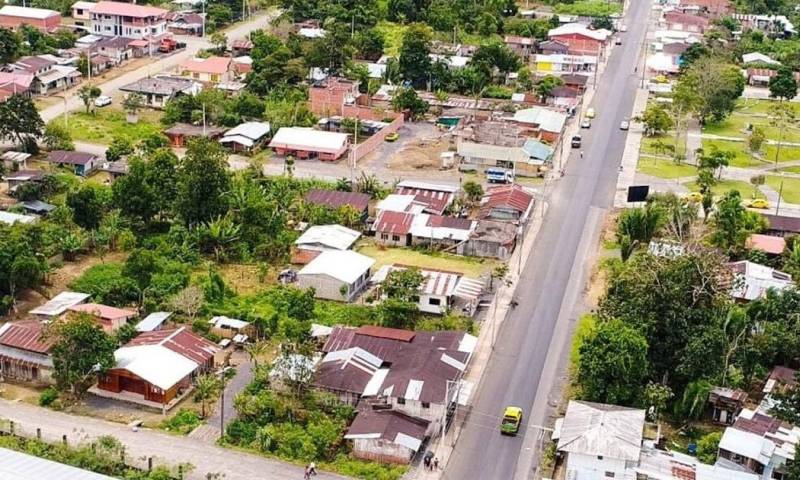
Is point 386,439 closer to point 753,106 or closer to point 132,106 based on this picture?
point 132,106

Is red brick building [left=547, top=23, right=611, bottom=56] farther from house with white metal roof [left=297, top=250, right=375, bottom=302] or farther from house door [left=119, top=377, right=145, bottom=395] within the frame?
house door [left=119, top=377, right=145, bottom=395]

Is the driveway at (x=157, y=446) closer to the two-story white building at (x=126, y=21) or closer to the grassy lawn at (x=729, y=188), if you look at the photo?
the grassy lawn at (x=729, y=188)

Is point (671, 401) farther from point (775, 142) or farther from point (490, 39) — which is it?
point (490, 39)

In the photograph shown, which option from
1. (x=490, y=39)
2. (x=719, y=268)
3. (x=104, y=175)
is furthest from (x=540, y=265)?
(x=490, y=39)

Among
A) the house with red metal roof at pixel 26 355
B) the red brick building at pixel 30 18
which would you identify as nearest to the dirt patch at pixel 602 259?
the house with red metal roof at pixel 26 355

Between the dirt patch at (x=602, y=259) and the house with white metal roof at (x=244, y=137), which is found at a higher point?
the house with white metal roof at (x=244, y=137)
